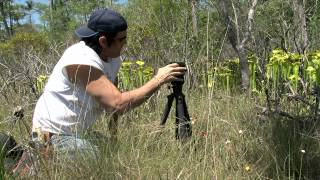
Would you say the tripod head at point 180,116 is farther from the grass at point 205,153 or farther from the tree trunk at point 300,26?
the tree trunk at point 300,26

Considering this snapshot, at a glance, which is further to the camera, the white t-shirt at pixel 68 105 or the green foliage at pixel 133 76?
the green foliage at pixel 133 76

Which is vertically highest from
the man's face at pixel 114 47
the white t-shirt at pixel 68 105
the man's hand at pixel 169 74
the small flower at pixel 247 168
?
the man's face at pixel 114 47

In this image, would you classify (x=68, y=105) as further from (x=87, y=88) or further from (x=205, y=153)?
(x=205, y=153)

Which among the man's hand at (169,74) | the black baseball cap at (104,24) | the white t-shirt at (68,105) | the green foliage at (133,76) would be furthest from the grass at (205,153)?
the green foliage at (133,76)

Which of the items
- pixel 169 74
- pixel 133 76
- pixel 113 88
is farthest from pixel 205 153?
pixel 133 76

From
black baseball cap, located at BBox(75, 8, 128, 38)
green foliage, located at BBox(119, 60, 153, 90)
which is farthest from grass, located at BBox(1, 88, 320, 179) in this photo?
green foliage, located at BBox(119, 60, 153, 90)

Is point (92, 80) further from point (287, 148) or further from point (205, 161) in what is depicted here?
point (287, 148)

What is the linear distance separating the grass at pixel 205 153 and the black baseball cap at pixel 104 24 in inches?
21.6

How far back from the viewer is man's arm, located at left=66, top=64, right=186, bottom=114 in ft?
9.56

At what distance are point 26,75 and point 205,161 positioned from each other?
2727 millimetres

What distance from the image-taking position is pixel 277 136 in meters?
3.10

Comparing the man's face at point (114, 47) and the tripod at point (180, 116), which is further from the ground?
the man's face at point (114, 47)

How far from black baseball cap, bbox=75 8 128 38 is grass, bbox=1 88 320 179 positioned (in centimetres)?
55

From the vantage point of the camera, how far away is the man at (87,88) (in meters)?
2.92
